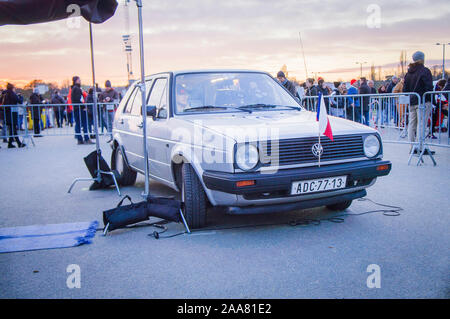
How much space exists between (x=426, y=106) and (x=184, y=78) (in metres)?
6.14

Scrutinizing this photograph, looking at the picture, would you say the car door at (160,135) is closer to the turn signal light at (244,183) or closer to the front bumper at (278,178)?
the front bumper at (278,178)

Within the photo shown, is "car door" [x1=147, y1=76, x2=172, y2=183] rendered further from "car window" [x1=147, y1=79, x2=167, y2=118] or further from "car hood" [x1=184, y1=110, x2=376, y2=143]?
"car hood" [x1=184, y1=110, x2=376, y2=143]

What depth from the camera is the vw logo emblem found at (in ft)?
14.1

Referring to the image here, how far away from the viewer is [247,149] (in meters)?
4.06

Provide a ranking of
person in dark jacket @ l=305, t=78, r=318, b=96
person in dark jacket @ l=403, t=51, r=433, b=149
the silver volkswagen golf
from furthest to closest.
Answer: person in dark jacket @ l=305, t=78, r=318, b=96
person in dark jacket @ l=403, t=51, r=433, b=149
the silver volkswagen golf

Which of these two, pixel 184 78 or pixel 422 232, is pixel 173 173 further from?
pixel 422 232

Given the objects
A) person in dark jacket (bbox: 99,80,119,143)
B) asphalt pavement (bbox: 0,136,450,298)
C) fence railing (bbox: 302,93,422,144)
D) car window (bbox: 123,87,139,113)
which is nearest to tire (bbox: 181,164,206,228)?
asphalt pavement (bbox: 0,136,450,298)

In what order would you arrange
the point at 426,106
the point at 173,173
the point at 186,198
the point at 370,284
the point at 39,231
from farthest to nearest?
the point at 426,106 < the point at 173,173 < the point at 39,231 < the point at 186,198 < the point at 370,284

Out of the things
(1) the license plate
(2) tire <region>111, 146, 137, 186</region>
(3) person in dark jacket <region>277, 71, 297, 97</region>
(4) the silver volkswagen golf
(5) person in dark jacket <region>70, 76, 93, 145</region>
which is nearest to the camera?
(4) the silver volkswagen golf

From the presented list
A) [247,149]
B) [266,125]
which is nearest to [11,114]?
[266,125]

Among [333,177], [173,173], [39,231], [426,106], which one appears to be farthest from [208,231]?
[426,106]

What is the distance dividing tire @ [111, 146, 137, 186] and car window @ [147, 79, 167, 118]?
1401mm
